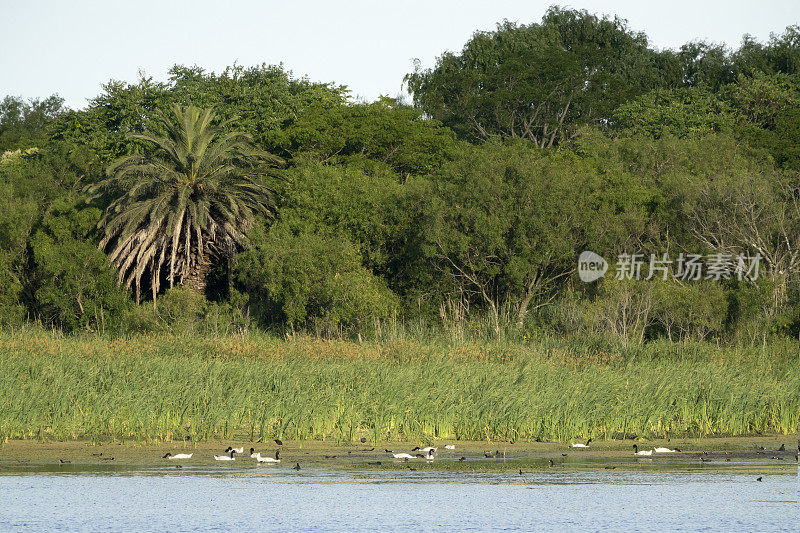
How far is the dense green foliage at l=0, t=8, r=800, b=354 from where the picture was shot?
3853 cm

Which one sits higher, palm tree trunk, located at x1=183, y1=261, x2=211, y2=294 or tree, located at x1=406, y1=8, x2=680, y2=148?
tree, located at x1=406, y1=8, x2=680, y2=148

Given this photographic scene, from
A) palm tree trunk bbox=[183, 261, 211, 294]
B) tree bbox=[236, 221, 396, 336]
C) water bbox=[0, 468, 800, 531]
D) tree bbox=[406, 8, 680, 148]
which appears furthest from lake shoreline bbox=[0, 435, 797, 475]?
tree bbox=[406, 8, 680, 148]

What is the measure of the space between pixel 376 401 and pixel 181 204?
21.9 meters

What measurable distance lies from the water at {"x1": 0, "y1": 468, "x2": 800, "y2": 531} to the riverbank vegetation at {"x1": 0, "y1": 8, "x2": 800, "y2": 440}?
11.6 ft

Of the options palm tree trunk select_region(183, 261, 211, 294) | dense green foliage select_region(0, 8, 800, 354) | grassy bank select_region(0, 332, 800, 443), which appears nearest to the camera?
grassy bank select_region(0, 332, 800, 443)

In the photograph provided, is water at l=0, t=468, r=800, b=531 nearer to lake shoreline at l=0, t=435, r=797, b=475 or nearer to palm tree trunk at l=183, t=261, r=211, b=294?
lake shoreline at l=0, t=435, r=797, b=475

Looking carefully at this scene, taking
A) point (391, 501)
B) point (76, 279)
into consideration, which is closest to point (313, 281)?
point (76, 279)

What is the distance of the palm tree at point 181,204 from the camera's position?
Answer: 40.6 metres

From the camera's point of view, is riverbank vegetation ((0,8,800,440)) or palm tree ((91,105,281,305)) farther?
palm tree ((91,105,281,305))

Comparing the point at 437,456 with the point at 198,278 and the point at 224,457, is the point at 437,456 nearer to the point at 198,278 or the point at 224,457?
the point at 224,457

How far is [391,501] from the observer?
14023mm

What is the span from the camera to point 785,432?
20.5 metres

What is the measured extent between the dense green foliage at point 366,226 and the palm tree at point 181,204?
11 centimetres

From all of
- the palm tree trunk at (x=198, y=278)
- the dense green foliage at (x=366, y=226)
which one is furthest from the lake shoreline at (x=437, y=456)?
the palm tree trunk at (x=198, y=278)
